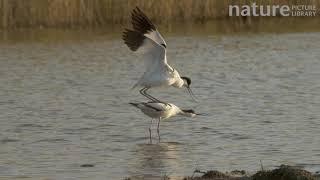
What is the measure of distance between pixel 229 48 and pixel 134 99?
19.6 ft

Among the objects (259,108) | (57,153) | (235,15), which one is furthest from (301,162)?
(235,15)

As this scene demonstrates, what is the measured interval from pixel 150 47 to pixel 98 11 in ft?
31.0

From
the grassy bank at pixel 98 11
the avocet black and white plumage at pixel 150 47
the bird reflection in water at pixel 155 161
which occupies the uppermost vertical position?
the avocet black and white plumage at pixel 150 47

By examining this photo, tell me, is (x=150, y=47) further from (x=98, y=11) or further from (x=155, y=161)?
(x=98, y=11)

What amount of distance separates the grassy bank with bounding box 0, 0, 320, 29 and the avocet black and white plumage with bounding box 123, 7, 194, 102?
27.8 feet

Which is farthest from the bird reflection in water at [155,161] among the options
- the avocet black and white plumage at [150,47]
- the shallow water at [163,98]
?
the avocet black and white plumage at [150,47]

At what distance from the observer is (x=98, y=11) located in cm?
1962

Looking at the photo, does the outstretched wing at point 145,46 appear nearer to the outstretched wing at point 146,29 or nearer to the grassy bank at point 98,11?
the outstretched wing at point 146,29

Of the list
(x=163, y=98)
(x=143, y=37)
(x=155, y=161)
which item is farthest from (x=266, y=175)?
(x=163, y=98)

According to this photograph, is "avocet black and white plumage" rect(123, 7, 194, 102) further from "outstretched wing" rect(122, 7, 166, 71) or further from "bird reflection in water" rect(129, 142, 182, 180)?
"bird reflection in water" rect(129, 142, 182, 180)

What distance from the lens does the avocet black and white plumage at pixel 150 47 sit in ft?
33.5

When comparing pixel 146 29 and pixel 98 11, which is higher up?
pixel 146 29

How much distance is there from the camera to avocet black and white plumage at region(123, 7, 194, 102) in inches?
402

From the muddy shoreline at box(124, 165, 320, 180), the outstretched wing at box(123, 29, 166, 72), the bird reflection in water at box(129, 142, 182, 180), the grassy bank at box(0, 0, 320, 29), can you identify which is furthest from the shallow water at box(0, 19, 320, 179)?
the outstretched wing at box(123, 29, 166, 72)
